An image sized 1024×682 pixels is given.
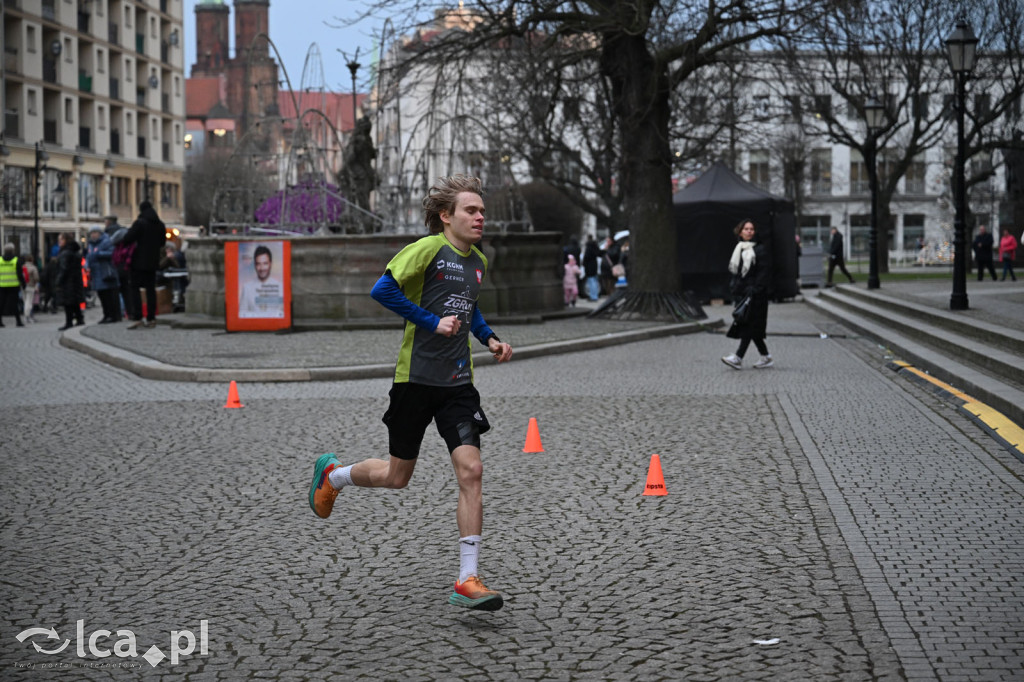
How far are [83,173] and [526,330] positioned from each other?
5198cm

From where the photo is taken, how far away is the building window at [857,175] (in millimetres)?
94812

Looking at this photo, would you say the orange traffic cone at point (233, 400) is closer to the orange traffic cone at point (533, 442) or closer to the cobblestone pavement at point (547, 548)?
the cobblestone pavement at point (547, 548)

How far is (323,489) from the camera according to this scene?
6.41 m

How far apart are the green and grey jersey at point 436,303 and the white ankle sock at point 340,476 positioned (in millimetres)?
659

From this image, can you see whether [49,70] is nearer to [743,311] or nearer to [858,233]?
[858,233]

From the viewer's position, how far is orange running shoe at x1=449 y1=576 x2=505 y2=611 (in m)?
5.28

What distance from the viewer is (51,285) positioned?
36.2 m

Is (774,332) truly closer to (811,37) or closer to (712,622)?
(811,37)

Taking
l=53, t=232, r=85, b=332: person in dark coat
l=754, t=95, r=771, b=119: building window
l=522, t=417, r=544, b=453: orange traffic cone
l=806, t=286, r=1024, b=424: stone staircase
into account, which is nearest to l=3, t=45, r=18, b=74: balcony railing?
l=754, t=95, r=771, b=119: building window

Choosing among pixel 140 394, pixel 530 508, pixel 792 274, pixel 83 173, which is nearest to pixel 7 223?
pixel 83 173

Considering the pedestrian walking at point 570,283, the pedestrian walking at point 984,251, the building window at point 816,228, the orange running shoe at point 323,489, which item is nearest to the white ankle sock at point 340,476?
the orange running shoe at point 323,489

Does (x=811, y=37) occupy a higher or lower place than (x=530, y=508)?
higher

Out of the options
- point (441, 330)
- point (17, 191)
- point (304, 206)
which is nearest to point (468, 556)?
point (441, 330)

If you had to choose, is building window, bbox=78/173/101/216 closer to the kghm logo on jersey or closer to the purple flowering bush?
the purple flowering bush
